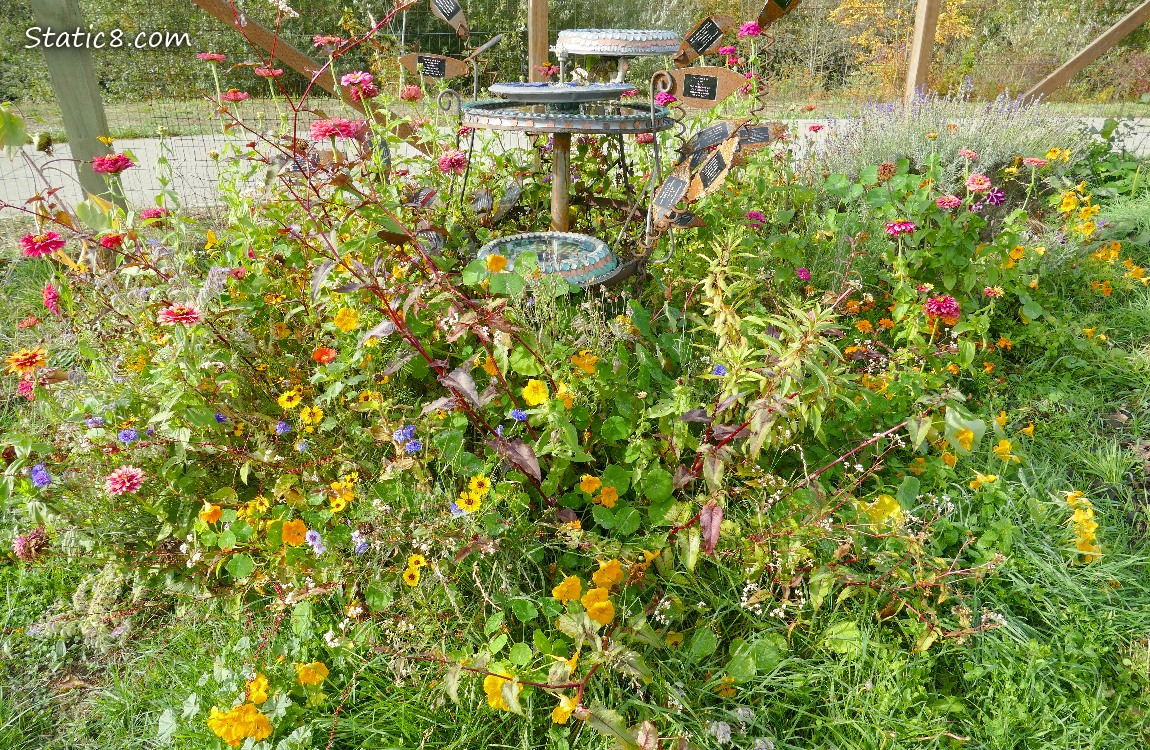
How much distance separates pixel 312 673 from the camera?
1.51m

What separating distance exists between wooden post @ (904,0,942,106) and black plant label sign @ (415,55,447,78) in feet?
12.3

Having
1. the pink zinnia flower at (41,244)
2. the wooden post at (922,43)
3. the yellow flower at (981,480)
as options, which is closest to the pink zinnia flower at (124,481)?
the pink zinnia flower at (41,244)

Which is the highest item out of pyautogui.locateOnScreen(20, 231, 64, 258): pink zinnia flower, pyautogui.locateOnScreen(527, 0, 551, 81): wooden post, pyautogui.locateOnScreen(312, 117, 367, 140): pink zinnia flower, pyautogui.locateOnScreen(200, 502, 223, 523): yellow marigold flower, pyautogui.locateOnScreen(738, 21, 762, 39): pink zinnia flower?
pyautogui.locateOnScreen(527, 0, 551, 81): wooden post

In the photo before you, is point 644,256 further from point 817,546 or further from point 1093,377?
point 1093,377

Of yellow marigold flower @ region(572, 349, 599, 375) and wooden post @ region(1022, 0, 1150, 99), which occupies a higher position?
wooden post @ region(1022, 0, 1150, 99)

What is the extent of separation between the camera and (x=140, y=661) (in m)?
1.78

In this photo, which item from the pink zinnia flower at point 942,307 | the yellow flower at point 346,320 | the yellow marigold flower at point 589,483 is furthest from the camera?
the pink zinnia flower at point 942,307

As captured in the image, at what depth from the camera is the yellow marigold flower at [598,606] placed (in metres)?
1.44

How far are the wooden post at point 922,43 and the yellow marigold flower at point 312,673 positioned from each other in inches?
209

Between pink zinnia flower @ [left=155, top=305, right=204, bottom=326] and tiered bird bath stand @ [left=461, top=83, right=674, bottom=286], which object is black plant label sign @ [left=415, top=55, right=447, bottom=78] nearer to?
tiered bird bath stand @ [left=461, top=83, right=674, bottom=286]

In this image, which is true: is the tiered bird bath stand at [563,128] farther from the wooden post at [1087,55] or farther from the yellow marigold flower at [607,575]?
the wooden post at [1087,55]

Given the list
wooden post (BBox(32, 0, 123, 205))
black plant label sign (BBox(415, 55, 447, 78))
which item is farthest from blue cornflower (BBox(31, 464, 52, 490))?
wooden post (BBox(32, 0, 123, 205))

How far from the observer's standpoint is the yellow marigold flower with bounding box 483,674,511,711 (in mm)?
1382

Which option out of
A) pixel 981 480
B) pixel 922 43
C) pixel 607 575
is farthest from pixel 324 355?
pixel 922 43
